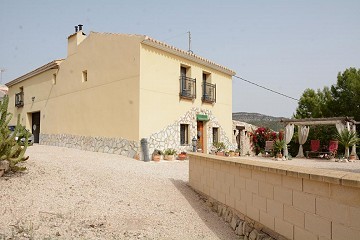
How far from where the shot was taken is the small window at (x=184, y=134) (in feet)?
48.8

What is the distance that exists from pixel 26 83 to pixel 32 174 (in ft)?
58.9

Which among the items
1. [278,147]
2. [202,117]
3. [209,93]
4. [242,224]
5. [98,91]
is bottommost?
[242,224]

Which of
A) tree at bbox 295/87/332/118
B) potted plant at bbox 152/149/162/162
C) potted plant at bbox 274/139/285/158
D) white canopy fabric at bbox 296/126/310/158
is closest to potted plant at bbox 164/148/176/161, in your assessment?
potted plant at bbox 152/149/162/162

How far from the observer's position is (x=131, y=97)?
12594 mm

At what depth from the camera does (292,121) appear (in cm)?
1645

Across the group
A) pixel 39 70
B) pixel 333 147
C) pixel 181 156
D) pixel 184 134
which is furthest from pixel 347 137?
pixel 39 70

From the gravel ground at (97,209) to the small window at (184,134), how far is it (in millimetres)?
7523

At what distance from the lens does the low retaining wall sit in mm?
2753

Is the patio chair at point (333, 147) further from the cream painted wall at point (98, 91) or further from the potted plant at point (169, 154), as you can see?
the cream painted wall at point (98, 91)

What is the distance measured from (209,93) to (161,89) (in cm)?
421

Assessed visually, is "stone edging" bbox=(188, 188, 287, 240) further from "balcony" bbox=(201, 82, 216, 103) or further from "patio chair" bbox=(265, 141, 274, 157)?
"patio chair" bbox=(265, 141, 274, 157)

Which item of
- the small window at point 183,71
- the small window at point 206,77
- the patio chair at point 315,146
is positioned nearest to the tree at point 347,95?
the patio chair at point 315,146

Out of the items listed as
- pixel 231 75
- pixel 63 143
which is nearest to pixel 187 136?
pixel 231 75

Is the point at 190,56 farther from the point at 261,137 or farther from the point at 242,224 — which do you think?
the point at 242,224
